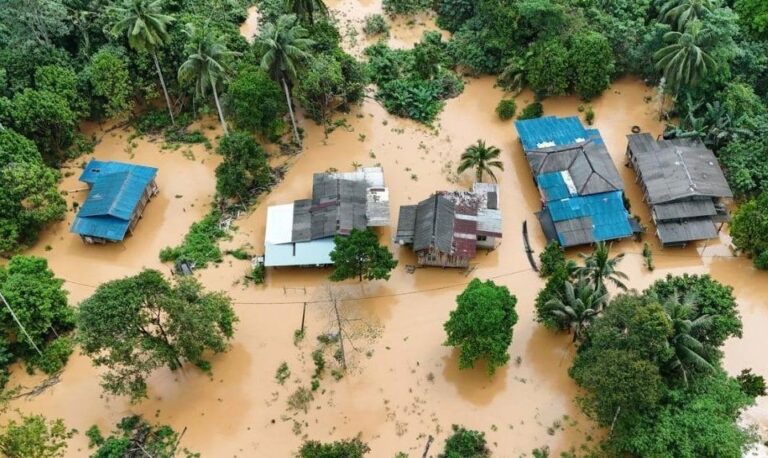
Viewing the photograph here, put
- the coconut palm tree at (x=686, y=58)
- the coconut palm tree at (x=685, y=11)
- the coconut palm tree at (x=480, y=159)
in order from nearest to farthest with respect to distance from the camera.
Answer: the coconut palm tree at (x=480, y=159), the coconut palm tree at (x=686, y=58), the coconut palm tree at (x=685, y=11)

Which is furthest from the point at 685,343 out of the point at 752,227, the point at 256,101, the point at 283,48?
the point at 256,101

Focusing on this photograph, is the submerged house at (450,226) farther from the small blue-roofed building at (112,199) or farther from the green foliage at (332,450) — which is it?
the small blue-roofed building at (112,199)

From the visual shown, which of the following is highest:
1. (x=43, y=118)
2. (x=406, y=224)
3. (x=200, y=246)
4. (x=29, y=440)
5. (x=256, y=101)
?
(x=256, y=101)

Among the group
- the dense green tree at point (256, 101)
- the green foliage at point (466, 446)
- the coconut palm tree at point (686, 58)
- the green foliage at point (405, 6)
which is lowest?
the green foliage at point (466, 446)

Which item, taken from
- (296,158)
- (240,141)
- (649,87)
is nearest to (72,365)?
(240,141)

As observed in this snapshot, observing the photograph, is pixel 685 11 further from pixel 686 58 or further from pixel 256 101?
pixel 256 101

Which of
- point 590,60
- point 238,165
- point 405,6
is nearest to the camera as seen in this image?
point 238,165

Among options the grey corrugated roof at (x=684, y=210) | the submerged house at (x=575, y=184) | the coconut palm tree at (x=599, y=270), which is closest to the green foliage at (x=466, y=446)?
the coconut palm tree at (x=599, y=270)
